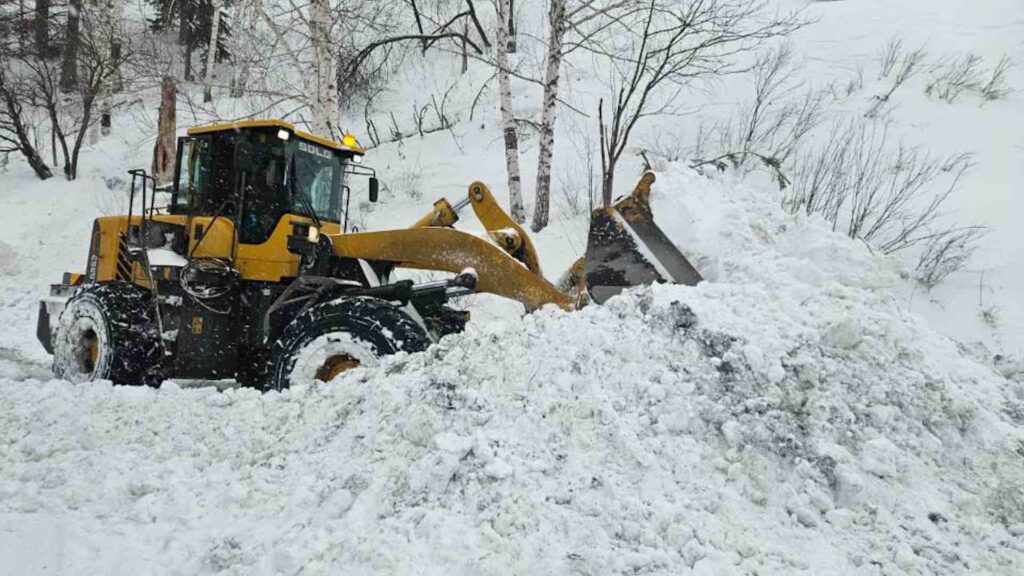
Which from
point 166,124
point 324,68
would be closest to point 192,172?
point 324,68

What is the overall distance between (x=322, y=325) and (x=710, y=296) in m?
2.50

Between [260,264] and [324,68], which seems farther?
[324,68]

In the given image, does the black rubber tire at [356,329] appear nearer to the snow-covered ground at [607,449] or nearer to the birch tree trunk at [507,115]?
the snow-covered ground at [607,449]

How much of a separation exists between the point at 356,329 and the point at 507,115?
24.0 ft

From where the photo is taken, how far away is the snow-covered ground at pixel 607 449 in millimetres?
2514

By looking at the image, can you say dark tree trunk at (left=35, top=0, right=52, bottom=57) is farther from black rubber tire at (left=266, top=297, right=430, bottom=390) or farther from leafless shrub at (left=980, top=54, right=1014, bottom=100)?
leafless shrub at (left=980, top=54, right=1014, bottom=100)

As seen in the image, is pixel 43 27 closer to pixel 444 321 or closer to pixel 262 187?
pixel 262 187

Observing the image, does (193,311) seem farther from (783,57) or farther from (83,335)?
(783,57)

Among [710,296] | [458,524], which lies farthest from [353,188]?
[458,524]

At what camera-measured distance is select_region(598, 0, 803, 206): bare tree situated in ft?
32.7

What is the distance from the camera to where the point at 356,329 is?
4.40m

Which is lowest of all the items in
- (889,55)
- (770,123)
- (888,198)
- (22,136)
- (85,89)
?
(888,198)

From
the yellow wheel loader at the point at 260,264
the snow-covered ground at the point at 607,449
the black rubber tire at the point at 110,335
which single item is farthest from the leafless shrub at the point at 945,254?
the black rubber tire at the point at 110,335

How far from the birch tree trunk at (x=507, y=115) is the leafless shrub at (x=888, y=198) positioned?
13.8 feet
